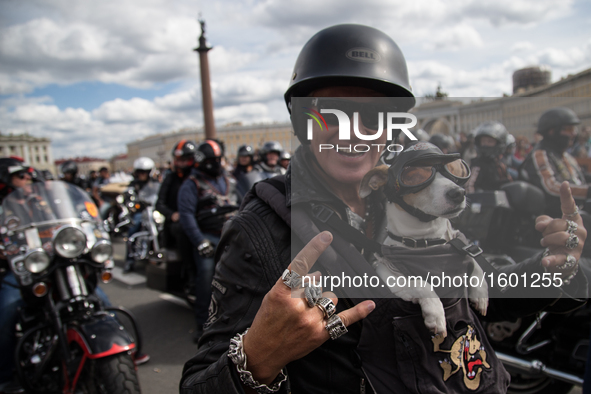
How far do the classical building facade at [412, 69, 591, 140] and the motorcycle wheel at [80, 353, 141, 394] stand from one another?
215 centimetres

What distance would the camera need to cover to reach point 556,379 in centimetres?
253

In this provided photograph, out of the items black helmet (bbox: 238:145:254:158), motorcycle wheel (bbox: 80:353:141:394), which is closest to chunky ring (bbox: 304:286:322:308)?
motorcycle wheel (bbox: 80:353:141:394)

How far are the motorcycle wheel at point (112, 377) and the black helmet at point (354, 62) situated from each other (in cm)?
197

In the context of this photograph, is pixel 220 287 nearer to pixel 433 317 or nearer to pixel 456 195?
pixel 433 317

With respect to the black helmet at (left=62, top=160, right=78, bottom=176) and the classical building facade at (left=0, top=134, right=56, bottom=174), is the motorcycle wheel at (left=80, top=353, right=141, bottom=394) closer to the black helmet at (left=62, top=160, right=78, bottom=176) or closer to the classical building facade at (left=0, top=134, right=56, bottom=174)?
the black helmet at (left=62, top=160, right=78, bottom=176)

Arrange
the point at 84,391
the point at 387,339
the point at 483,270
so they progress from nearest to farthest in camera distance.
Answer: the point at 387,339
the point at 483,270
the point at 84,391

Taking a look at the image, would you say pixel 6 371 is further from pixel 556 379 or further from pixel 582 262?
pixel 556 379

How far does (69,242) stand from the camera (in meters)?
2.58

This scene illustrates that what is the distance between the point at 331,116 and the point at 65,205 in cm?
251

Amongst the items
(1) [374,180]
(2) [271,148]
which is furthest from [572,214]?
(2) [271,148]

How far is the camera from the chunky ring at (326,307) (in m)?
0.89

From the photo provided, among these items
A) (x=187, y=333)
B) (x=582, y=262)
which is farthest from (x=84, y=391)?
(x=582, y=262)

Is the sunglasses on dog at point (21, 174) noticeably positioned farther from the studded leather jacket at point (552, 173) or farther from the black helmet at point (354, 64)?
the studded leather jacket at point (552, 173)

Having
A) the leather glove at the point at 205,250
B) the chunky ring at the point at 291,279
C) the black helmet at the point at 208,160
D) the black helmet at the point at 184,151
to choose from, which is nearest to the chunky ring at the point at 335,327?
the chunky ring at the point at 291,279
